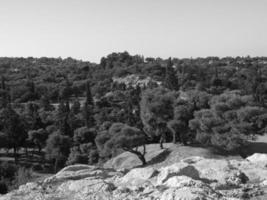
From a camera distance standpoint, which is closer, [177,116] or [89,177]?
[89,177]

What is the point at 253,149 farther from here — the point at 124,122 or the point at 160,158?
the point at 124,122

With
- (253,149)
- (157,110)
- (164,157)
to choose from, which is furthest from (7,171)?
(253,149)

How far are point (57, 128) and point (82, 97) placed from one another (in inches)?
1735

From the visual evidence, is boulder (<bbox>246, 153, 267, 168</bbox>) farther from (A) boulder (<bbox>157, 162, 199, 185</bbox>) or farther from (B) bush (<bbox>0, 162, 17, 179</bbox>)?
(B) bush (<bbox>0, 162, 17, 179</bbox>)

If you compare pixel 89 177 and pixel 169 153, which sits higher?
pixel 89 177

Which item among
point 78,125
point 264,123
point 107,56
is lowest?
A: point 78,125

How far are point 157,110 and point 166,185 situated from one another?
1975 centimetres

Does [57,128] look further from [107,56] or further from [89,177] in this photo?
[107,56]

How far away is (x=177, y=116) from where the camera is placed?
102ft

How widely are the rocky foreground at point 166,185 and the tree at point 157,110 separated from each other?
1557 centimetres

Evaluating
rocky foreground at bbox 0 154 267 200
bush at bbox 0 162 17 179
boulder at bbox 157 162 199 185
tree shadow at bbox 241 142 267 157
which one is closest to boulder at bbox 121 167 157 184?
rocky foreground at bbox 0 154 267 200

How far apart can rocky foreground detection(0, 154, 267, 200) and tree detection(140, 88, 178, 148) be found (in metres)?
15.6

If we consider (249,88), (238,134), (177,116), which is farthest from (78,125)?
(249,88)

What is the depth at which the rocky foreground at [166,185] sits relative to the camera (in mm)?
10375
